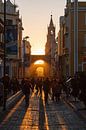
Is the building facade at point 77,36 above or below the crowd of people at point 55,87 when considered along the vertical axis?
above

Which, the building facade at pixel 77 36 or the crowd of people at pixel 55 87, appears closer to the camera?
the crowd of people at pixel 55 87

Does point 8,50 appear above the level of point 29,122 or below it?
above

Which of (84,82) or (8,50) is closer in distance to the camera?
(84,82)

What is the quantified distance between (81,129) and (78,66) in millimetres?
56680

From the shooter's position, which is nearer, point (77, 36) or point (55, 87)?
point (55, 87)

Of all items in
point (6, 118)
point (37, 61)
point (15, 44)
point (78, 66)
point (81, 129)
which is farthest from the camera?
point (37, 61)

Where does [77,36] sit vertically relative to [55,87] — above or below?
above

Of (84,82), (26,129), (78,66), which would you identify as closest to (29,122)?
(26,129)

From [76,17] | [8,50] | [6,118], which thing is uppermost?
[76,17]

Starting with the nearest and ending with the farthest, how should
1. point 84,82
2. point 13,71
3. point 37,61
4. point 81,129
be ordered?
point 81,129, point 84,82, point 13,71, point 37,61

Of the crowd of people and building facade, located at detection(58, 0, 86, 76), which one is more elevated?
building facade, located at detection(58, 0, 86, 76)

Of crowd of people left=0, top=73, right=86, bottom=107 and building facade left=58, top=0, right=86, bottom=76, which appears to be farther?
building facade left=58, top=0, right=86, bottom=76

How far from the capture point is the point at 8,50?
106 ft

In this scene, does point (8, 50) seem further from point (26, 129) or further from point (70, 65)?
point (70, 65)
